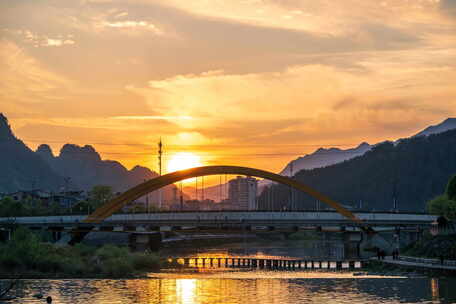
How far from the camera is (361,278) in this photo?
220 ft

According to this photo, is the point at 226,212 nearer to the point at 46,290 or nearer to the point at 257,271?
the point at 257,271

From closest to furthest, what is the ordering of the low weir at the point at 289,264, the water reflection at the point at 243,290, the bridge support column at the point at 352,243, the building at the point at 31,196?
the water reflection at the point at 243,290
the low weir at the point at 289,264
the bridge support column at the point at 352,243
the building at the point at 31,196

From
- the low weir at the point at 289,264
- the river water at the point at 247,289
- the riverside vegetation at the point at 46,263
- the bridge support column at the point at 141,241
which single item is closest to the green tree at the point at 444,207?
the low weir at the point at 289,264

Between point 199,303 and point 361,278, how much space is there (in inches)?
825

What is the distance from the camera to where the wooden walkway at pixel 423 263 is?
64125 mm

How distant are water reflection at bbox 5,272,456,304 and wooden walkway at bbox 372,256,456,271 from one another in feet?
7.63

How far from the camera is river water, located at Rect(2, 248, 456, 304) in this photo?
173 ft

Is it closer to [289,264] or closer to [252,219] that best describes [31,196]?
[252,219]

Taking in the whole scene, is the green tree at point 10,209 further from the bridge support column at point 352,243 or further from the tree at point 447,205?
the tree at point 447,205

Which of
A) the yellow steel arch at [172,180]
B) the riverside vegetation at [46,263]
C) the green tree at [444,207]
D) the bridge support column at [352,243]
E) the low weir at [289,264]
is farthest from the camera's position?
the bridge support column at [352,243]

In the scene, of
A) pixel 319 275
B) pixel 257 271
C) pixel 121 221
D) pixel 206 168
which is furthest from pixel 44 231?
pixel 319 275

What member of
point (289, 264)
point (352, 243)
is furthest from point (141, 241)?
point (289, 264)

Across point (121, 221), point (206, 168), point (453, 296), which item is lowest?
point (453, 296)

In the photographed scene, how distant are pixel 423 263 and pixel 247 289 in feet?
60.6
